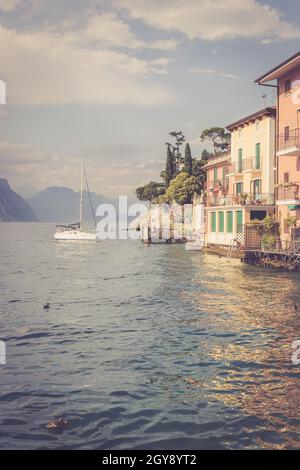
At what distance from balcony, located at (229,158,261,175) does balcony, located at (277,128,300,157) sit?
6.21 metres

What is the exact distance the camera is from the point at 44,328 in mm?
17562

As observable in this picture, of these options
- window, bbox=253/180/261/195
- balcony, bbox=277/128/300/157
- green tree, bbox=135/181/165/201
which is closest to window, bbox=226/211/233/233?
window, bbox=253/180/261/195

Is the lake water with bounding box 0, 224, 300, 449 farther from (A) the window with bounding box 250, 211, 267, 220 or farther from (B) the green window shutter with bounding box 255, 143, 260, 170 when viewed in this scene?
(B) the green window shutter with bounding box 255, 143, 260, 170

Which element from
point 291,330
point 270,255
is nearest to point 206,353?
point 291,330

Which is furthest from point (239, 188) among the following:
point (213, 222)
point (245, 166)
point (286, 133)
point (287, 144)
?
point (287, 144)

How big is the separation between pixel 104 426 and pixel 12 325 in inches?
400

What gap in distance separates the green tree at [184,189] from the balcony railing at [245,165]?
29755 mm

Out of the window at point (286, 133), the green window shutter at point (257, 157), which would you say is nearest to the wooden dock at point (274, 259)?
the window at point (286, 133)

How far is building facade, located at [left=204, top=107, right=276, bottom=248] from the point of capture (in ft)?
144

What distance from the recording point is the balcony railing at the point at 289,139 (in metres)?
36.9

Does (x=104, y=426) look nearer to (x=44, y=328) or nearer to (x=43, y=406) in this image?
(x=43, y=406)

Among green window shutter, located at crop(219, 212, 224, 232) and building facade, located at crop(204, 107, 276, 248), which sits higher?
building facade, located at crop(204, 107, 276, 248)

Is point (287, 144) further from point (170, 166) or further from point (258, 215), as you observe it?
point (170, 166)

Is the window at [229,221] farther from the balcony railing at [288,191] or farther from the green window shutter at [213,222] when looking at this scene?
the balcony railing at [288,191]
